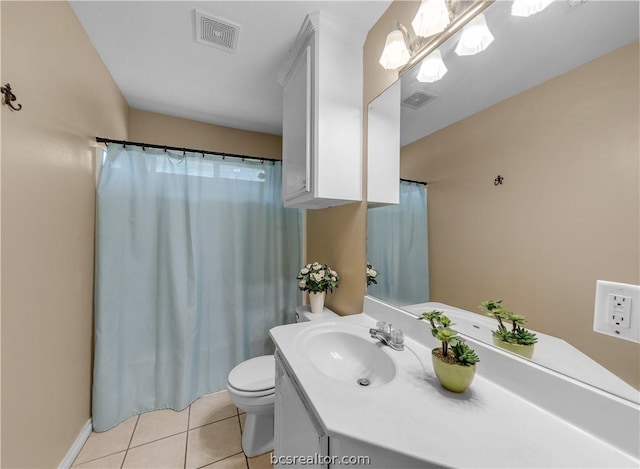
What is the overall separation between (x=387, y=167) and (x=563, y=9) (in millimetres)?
694

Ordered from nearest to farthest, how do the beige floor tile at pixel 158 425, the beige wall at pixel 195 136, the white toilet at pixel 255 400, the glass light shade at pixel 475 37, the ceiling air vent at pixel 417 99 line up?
the glass light shade at pixel 475 37 → the ceiling air vent at pixel 417 99 → the white toilet at pixel 255 400 → the beige floor tile at pixel 158 425 → the beige wall at pixel 195 136

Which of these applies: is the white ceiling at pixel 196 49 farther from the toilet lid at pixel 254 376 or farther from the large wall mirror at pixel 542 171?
the toilet lid at pixel 254 376

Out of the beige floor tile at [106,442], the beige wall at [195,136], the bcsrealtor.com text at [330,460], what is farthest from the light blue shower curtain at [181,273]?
the bcsrealtor.com text at [330,460]

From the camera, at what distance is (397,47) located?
1047mm

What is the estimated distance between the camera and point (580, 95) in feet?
1.91

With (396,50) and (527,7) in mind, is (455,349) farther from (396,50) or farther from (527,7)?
(396,50)

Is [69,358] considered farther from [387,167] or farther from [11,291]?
[387,167]

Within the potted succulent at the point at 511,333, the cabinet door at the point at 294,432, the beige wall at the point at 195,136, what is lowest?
the cabinet door at the point at 294,432

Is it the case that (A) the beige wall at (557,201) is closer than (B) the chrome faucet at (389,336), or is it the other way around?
(A) the beige wall at (557,201)

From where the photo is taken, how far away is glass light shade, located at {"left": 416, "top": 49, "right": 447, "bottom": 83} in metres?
0.95

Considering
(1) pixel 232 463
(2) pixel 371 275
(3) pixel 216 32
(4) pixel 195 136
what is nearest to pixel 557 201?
(2) pixel 371 275

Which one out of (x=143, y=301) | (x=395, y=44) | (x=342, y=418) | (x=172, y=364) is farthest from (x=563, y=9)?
(x=172, y=364)

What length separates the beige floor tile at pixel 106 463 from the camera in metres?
1.23

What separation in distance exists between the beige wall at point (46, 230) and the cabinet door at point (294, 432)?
0.98 meters
